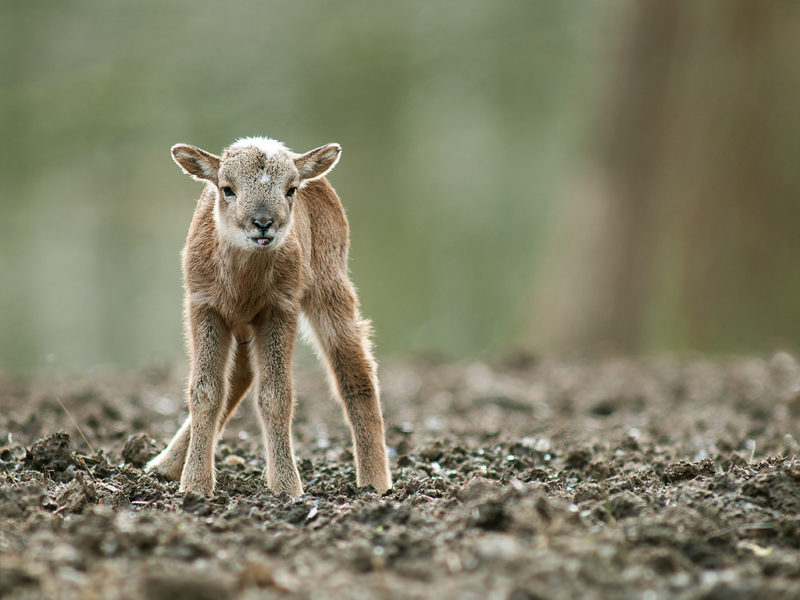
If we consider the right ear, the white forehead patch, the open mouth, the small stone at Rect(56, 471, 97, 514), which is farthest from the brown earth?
the white forehead patch

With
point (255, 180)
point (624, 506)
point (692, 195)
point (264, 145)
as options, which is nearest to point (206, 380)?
point (255, 180)

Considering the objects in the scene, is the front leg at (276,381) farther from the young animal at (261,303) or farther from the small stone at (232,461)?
the small stone at (232,461)

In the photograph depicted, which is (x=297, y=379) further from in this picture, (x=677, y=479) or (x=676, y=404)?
(x=677, y=479)

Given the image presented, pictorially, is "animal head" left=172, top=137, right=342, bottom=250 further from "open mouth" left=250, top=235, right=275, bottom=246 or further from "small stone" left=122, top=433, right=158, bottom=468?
"small stone" left=122, top=433, right=158, bottom=468

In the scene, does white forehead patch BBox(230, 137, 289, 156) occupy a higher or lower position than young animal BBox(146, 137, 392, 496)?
higher

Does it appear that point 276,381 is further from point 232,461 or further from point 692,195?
point 692,195

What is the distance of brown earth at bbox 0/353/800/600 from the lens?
398cm

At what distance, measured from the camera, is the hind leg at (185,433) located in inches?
268

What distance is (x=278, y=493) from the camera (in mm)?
6141

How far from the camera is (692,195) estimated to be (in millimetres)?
15414

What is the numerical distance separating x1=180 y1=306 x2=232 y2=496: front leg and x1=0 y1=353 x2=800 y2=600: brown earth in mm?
293

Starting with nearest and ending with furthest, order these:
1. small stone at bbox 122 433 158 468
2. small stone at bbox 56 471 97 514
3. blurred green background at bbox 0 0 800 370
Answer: small stone at bbox 56 471 97 514
small stone at bbox 122 433 158 468
blurred green background at bbox 0 0 800 370

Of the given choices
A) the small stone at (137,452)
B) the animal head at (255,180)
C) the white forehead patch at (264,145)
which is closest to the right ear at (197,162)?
the animal head at (255,180)

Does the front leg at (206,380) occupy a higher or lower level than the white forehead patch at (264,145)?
lower
